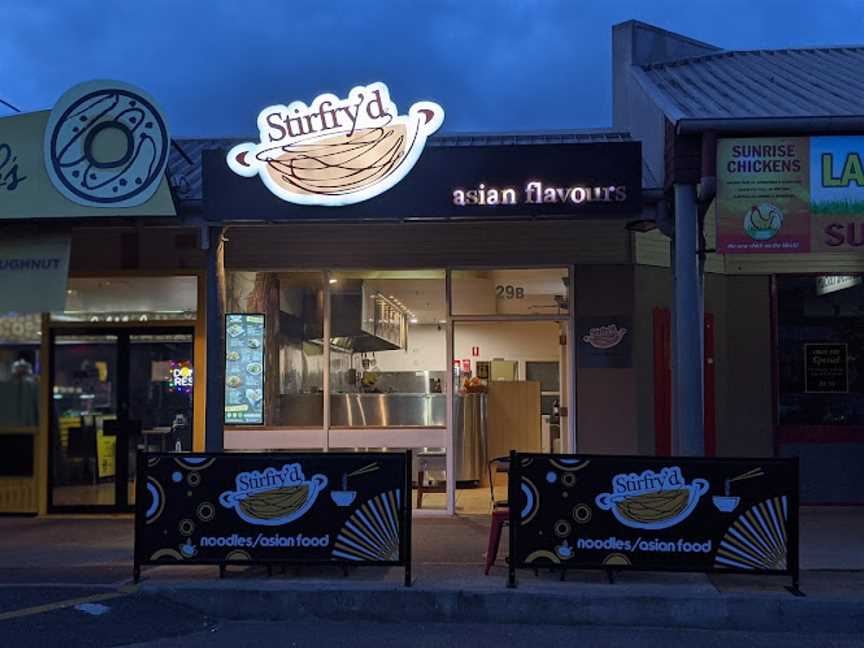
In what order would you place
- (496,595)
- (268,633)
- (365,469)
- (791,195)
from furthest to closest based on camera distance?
(791,195), (365,469), (496,595), (268,633)

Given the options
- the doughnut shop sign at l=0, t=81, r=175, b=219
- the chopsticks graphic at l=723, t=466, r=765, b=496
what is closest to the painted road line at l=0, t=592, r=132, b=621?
the doughnut shop sign at l=0, t=81, r=175, b=219

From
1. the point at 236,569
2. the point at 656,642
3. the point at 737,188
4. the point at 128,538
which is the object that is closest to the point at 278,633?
the point at 236,569

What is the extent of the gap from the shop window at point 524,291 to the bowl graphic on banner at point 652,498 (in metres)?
3.95


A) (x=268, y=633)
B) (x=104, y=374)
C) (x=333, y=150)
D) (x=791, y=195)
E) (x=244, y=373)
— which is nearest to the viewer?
(x=268, y=633)

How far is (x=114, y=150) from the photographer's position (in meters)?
8.20

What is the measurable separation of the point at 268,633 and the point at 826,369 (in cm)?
777

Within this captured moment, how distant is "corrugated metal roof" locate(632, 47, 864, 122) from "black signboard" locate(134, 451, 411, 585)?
166 inches

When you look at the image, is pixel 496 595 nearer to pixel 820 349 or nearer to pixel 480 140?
pixel 480 140

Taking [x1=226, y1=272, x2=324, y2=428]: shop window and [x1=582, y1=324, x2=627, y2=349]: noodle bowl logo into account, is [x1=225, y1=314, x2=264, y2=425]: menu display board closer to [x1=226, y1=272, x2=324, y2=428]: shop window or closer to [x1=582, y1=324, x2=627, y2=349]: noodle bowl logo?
[x1=226, y1=272, x2=324, y2=428]: shop window

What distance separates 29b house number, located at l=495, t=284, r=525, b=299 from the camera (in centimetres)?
1076

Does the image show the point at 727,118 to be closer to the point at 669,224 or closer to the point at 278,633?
the point at 669,224

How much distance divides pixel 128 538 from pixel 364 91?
501 centimetres

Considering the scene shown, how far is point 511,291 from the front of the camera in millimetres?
10766

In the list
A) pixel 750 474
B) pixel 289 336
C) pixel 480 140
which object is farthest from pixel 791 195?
pixel 289 336
